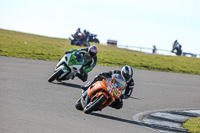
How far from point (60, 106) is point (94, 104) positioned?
1097 millimetres

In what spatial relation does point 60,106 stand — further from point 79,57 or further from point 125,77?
point 79,57

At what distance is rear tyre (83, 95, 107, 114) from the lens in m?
8.10

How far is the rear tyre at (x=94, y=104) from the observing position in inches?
319

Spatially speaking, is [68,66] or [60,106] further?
[68,66]

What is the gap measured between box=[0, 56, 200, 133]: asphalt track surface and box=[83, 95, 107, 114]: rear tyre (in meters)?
0.13

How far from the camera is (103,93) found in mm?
8148

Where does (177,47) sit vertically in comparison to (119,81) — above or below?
above

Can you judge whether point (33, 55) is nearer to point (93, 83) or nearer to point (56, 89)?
point (56, 89)

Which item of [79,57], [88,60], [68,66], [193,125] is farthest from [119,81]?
[88,60]

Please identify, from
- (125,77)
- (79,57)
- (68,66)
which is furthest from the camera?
(79,57)

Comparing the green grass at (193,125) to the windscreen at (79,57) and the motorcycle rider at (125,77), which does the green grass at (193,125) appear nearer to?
the motorcycle rider at (125,77)

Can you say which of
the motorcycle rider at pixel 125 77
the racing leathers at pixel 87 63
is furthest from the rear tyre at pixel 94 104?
the racing leathers at pixel 87 63

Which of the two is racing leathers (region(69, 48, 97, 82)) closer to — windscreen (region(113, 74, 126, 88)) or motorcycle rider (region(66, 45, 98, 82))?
motorcycle rider (region(66, 45, 98, 82))

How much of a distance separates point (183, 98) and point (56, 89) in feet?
16.3
